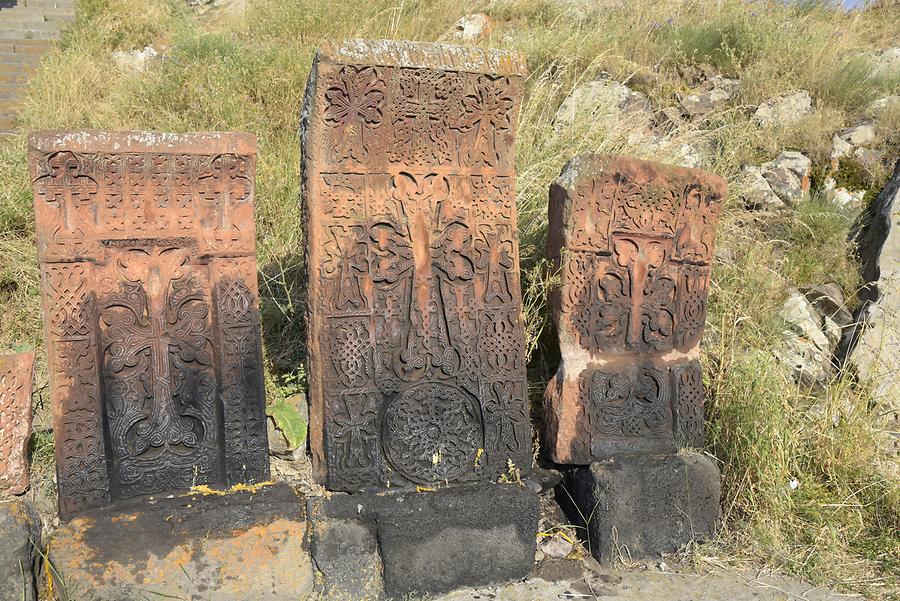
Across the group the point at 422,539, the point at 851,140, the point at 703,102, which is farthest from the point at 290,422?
the point at 851,140

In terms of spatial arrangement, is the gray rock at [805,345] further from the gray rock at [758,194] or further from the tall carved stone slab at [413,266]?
the tall carved stone slab at [413,266]

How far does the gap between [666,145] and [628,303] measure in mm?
1872

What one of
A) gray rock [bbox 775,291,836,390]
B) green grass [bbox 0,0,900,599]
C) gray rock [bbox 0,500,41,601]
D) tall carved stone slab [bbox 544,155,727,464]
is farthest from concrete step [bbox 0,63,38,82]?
gray rock [bbox 775,291,836,390]

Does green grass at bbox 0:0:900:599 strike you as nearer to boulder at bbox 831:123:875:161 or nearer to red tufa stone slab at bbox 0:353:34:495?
boulder at bbox 831:123:875:161

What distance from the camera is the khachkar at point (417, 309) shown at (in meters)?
2.39

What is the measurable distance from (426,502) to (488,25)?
5.05 meters

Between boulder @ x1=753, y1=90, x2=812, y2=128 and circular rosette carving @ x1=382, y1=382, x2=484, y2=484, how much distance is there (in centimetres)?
332

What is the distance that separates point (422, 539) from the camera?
7.91ft

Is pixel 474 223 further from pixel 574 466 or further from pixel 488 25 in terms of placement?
pixel 488 25

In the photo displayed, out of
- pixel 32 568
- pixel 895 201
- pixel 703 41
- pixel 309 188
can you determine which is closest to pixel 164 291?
pixel 309 188

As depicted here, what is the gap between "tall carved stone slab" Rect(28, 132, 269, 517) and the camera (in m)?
2.18

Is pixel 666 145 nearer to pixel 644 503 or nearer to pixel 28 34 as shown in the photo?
pixel 644 503

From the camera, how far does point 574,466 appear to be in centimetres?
275

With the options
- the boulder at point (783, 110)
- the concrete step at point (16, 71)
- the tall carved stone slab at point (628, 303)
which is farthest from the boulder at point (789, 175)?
the concrete step at point (16, 71)
